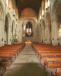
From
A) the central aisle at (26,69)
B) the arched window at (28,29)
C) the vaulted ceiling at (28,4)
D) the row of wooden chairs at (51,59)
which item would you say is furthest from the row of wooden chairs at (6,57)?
the arched window at (28,29)

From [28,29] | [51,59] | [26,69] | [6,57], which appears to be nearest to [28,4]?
[28,29]

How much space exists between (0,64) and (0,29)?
14724mm

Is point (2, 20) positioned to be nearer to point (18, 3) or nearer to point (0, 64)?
point (0, 64)

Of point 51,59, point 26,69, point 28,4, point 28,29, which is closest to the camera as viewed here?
point 51,59

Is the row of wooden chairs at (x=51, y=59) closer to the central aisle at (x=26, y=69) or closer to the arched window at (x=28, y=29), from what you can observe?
the central aisle at (x=26, y=69)

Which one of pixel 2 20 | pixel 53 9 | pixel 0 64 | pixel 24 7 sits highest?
pixel 24 7

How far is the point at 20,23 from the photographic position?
40.4m

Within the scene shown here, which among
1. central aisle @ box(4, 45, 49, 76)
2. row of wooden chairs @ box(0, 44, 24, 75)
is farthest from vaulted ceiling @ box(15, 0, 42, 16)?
central aisle @ box(4, 45, 49, 76)

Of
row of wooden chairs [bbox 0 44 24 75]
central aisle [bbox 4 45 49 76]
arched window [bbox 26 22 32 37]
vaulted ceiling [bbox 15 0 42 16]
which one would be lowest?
central aisle [bbox 4 45 49 76]

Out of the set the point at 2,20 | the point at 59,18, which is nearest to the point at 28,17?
the point at 59,18

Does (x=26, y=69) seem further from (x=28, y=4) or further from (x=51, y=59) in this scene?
(x=28, y=4)

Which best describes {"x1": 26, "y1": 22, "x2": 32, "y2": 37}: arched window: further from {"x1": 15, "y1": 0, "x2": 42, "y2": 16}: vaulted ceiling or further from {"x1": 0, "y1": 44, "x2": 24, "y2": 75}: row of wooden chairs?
{"x1": 0, "y1": 44, "x2": 24, "y2": 75}: row of wooden chairs

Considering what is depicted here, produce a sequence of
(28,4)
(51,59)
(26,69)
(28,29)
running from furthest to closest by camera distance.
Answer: (28,29) < (28,4) < (26,69) < (51,59)

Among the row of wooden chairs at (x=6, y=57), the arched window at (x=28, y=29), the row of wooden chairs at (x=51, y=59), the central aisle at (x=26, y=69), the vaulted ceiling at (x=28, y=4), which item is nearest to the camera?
→ the row of wooden chairs at (x=51, y=59)
